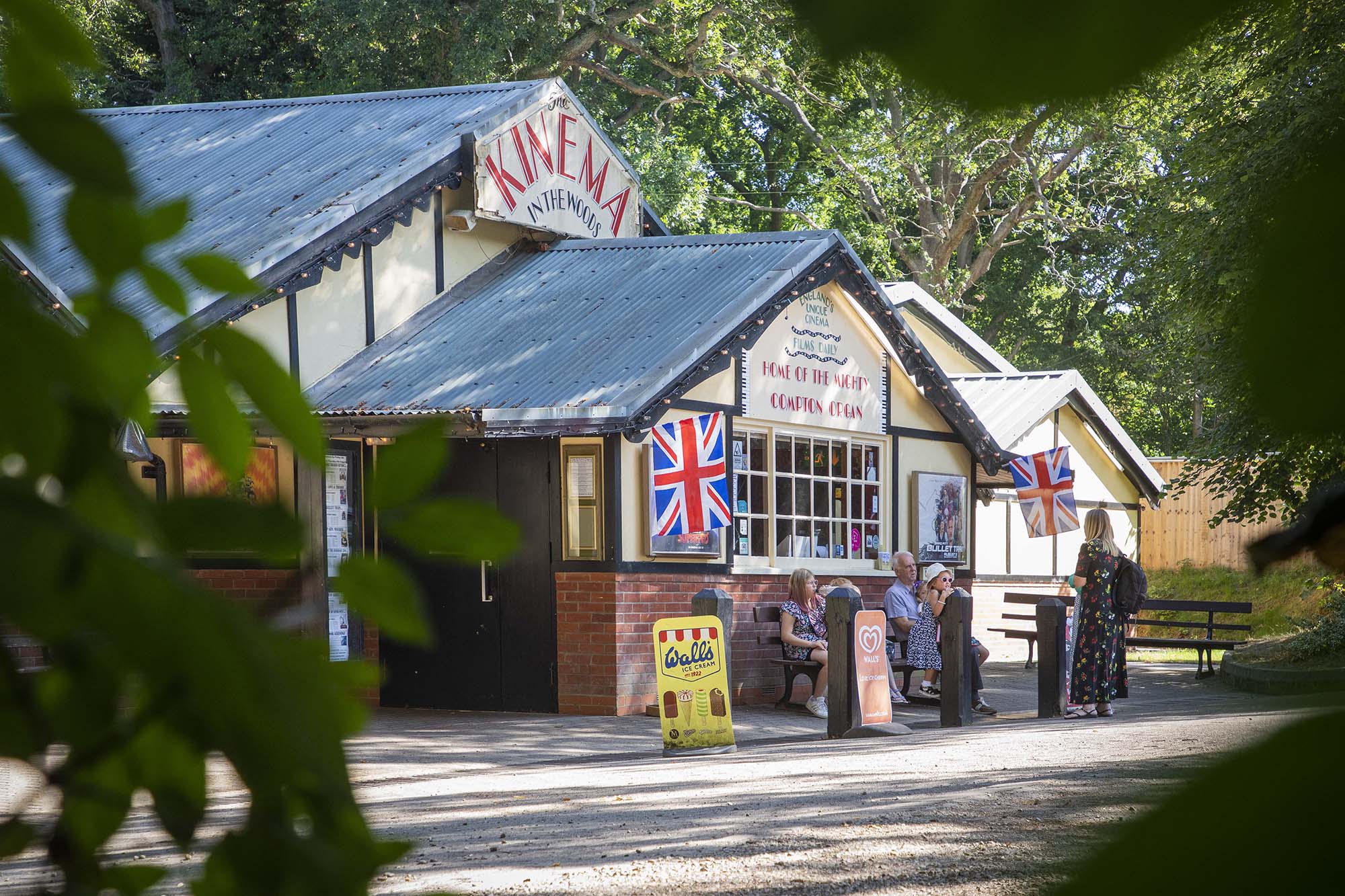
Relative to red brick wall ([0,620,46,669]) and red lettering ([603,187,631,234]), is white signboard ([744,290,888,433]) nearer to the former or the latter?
red lettering ([603,187,631,234])

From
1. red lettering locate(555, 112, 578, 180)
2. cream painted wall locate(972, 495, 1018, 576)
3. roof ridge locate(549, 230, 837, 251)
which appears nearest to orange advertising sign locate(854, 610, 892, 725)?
roof ridge locate(549, 230, 837, 251)

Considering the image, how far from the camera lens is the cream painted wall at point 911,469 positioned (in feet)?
50.9

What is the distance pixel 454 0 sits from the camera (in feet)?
80.6

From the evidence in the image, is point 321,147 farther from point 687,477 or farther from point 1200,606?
point 1200,606

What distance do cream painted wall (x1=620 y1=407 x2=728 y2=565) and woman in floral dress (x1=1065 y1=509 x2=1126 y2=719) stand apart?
364 cm

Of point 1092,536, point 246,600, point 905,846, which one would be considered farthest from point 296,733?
point 1092,536

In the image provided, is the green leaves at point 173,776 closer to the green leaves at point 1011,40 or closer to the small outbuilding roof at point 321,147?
the green leaves at point 1011,40

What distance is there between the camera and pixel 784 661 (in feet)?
42.2

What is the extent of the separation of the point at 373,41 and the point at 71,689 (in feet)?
83.8

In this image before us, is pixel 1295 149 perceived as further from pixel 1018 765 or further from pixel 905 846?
pixel 1018 765

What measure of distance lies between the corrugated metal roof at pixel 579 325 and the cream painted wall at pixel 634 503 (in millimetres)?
669

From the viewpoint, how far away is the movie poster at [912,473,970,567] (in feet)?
51.6

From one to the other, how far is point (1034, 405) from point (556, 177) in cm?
1061

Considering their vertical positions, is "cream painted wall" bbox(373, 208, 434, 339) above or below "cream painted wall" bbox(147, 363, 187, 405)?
above
